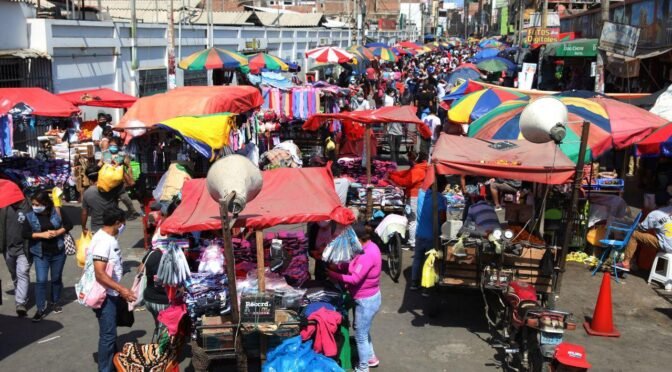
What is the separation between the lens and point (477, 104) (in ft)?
46.3

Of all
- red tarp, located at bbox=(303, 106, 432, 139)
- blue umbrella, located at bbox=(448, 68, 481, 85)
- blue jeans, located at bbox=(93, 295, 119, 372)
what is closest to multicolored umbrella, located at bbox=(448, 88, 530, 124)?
red tarp, located at bbox=(303, 106, 432, 139)

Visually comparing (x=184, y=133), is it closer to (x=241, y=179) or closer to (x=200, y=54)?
(x=241, y=179)

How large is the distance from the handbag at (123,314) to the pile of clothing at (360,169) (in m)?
6.36

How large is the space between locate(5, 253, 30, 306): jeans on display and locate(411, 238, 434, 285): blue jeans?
5199 millimetres

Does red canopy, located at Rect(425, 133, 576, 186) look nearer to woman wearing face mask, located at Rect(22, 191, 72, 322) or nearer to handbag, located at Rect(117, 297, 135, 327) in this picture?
handbag, located at Rect(117, 297, 135, 327)

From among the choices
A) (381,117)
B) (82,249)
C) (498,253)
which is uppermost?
(381,117)

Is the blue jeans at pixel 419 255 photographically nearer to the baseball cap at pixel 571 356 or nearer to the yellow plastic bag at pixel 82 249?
the baseball cap at pixel 571 356

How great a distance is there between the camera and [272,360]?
6121 millimetres

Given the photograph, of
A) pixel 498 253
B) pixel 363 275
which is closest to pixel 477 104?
pixel 498 253

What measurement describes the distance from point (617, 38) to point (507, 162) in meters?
9.07

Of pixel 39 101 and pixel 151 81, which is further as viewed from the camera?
pixel 151 81

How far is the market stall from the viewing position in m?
5.97

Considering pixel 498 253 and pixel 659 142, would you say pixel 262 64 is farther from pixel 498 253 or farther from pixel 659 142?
pixel 498 253

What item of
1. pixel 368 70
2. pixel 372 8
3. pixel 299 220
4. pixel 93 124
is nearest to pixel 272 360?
pixel 299 220
